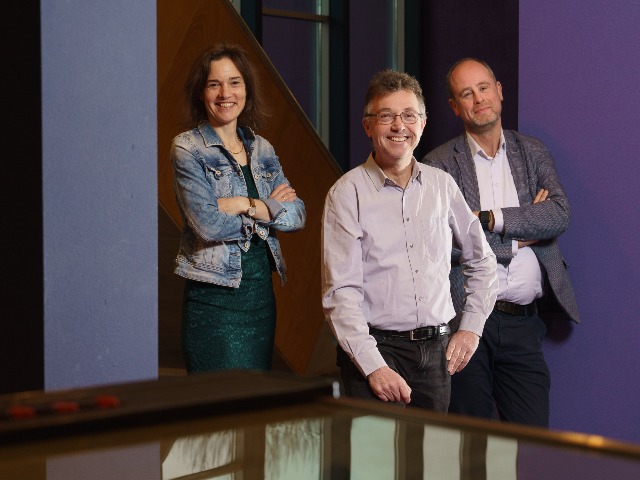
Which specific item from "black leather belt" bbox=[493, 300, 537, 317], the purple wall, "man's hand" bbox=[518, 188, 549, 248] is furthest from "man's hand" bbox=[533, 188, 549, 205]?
"black leather belt" bbox=[493, 300, 537, 317]

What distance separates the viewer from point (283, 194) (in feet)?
12.1

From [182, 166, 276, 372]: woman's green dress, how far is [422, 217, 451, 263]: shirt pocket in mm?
749

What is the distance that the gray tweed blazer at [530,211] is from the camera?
3.74 m

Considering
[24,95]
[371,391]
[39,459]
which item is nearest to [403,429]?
[39,459]

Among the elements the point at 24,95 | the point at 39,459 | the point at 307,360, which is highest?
the point at 24,95

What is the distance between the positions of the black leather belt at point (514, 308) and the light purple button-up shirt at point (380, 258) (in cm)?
71

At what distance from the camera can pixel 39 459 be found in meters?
1.34

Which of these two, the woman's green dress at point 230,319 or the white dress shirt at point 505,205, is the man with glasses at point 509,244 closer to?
the white dress shirt at point 505,205

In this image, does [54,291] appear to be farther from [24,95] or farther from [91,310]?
[24,95]

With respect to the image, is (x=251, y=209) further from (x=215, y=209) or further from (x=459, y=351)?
(x=459, y=351)

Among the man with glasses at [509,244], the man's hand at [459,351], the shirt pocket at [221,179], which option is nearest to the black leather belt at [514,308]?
the man with glasses at [509,244]

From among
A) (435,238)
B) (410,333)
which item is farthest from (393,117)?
(410,333)

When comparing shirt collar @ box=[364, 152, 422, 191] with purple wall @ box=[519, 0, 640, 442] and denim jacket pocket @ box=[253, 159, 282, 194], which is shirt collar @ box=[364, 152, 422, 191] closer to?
denim jacket pocket @ box=[253, 159, 282, 194]

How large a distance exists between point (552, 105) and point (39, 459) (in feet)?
10.2
